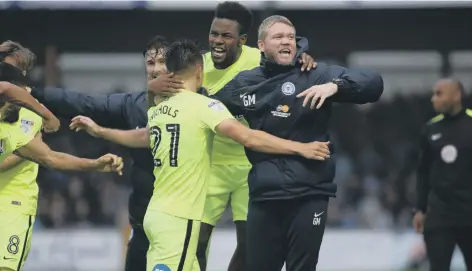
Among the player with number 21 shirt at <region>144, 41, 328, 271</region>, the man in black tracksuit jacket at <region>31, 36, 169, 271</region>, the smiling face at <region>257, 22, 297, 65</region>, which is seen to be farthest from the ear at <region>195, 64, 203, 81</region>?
the man in black tracksuit jacket at <region>31, 36, 169, 271</region>

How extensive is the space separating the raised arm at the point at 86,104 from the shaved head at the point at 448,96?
325 cm

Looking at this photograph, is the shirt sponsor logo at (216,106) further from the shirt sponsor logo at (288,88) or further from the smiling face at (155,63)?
the smiling face at (155,63)

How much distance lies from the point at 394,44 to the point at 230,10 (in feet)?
32.7

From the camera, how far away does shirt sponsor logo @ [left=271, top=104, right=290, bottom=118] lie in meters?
7.82

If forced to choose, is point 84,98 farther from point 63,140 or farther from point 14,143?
point 63,140

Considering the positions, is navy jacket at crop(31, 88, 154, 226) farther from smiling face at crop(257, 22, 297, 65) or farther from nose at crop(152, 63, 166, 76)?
smiling face at crop(257, 22, 297, 65)

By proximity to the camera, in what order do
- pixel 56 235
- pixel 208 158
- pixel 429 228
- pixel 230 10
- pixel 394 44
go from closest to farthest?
1. pixel 208 158
2. pixel 230 10
3. pixel 429 228
4. pixel 56 235
5. pixel 394 44

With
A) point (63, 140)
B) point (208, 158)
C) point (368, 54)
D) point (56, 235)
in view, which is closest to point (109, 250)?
point (56, 235)

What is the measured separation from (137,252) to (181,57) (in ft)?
8.10

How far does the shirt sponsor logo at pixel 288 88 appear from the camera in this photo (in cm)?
785

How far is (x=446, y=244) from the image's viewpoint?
10664 millimetres

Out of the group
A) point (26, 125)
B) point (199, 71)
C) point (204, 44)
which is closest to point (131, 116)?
point (26, 125)

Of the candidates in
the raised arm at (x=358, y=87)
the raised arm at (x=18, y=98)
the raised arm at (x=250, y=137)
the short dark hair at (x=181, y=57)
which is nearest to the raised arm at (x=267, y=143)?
the raised arm at (x=250, y=137)

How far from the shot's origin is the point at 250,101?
7.94 m
